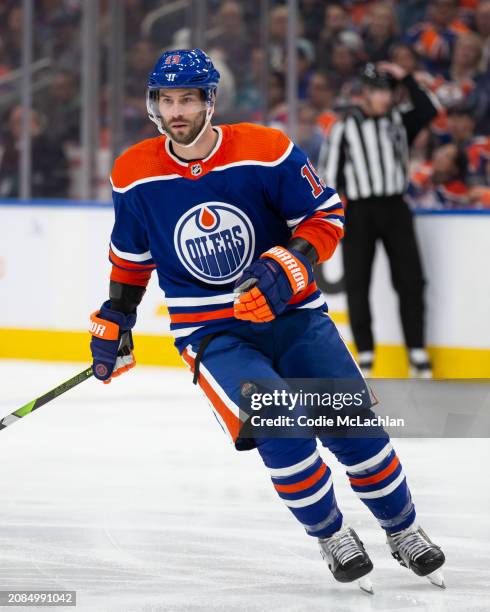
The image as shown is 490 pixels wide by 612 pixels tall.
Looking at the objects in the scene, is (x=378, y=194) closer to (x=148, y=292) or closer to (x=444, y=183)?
(x=444, y=183)

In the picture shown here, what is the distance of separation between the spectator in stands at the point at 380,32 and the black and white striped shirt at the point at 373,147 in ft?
4.60

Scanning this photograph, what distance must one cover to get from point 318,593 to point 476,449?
1.59 metres

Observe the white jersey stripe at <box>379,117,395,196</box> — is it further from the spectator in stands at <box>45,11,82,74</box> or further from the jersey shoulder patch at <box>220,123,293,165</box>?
the jersey shoulder patch at <box>220,123,293,165</box>

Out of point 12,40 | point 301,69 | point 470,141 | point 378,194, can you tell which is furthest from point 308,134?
point 12,40

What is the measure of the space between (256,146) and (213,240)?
20 centimetres

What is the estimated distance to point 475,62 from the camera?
662cm

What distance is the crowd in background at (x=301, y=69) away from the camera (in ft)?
21.2

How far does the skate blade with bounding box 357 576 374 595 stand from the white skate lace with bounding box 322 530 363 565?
0.23 ft

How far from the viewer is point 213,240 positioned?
2465 mm

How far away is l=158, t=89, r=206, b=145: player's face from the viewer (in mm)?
2422

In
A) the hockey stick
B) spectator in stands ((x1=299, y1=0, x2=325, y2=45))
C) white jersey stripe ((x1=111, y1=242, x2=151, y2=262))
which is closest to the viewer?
white jersey stripe ((x1=111, y1=242, x2=151, y2=262))

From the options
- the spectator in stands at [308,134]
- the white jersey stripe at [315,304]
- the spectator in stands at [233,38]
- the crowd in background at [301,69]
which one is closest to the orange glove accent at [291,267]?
the white jersey stripe at [315,304]

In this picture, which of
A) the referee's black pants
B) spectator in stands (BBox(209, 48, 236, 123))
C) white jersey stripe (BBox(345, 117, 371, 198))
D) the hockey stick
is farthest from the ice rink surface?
spectator in stands (BBox(209, 48, 236, 123))

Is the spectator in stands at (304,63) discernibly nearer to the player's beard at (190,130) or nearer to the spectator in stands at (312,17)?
Answer: the spectator in stands at (312,17)
